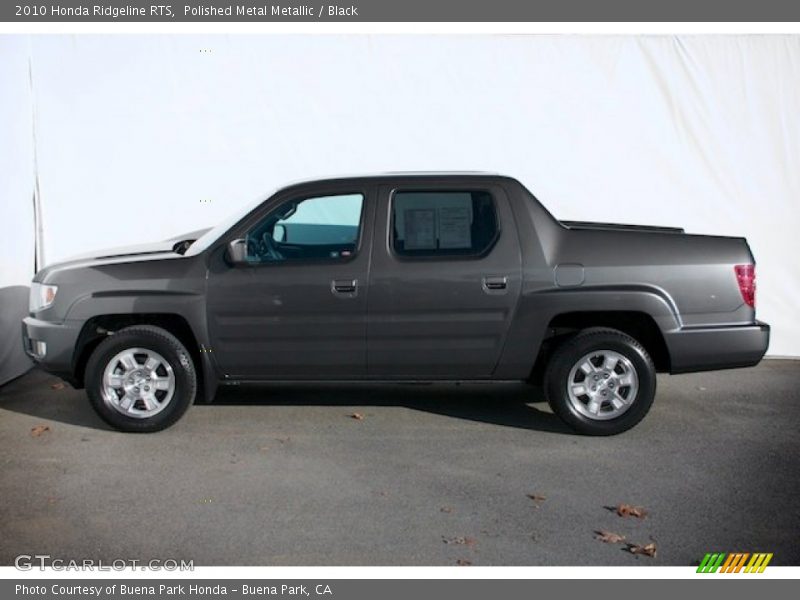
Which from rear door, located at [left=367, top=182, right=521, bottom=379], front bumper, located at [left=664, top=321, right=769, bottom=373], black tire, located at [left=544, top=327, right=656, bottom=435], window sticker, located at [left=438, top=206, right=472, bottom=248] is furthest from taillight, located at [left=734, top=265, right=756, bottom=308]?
window sticker, located at [left=438, top=206, right=472, bottom=248]

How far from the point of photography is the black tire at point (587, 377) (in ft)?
21.5

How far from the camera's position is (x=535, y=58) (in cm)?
937

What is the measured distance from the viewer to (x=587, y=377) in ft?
21.8

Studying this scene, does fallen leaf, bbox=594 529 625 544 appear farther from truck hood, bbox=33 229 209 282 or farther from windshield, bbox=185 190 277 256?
truck hood, bbox=33 229 209 282

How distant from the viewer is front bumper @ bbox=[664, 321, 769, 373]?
658 centimetres

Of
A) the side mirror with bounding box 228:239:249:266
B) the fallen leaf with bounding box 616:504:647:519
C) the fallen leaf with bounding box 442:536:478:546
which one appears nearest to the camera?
the fallen leaf with bounding box 442:536:478:546

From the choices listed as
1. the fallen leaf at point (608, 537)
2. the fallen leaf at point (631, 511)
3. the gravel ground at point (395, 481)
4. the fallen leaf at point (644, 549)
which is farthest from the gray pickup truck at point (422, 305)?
the fallen leaf at point (644, 549)

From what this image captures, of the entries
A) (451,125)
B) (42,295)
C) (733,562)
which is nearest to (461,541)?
(733,562)

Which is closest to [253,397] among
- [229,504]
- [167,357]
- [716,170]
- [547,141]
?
[167,357]

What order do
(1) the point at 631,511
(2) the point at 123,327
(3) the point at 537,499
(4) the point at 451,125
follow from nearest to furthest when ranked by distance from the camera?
(1) the point at 631,511 → (3) the point at 537,499 → (2) the point at 123,327 → (4) the point at 451,125

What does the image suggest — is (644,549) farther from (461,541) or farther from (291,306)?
(291,306)

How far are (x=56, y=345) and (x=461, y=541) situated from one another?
355 cm

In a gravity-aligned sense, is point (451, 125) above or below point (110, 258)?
above

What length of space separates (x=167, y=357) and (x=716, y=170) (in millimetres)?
5819
